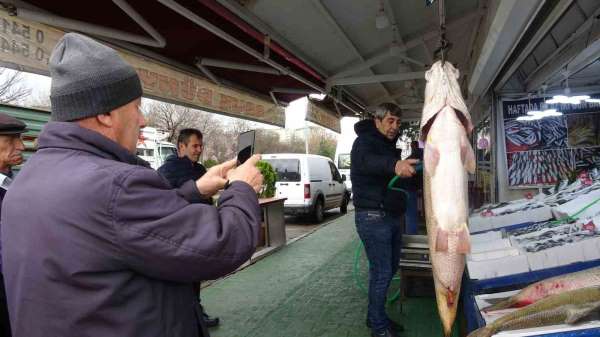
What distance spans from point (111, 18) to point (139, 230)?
10.6 ft

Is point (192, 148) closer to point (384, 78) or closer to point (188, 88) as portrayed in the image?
point (188, 88)

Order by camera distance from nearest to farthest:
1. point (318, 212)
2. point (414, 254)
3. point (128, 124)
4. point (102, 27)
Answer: point (128, 124)
point (102, 27)
point (414, 254)
point (318, 212)

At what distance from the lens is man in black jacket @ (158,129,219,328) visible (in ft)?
13.2

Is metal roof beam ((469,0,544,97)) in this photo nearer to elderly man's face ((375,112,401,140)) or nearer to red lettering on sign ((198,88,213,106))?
elderly man's face ((375,112,401,140))

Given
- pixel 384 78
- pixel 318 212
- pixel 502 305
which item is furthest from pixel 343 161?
pixel 502 305

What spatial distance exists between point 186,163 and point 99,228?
309 centimetres

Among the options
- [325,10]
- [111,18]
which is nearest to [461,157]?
[325,10]

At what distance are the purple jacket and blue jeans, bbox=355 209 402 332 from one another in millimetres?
2479

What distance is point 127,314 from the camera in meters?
1.21

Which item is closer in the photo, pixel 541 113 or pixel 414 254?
pixel 414 254

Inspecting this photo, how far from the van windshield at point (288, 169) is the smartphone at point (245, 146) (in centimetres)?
1078

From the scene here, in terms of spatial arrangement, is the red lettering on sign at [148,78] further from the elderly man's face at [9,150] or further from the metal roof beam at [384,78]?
the metal roof beam at [384,78]

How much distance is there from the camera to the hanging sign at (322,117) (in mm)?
7209

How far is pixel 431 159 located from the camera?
5.39ft
